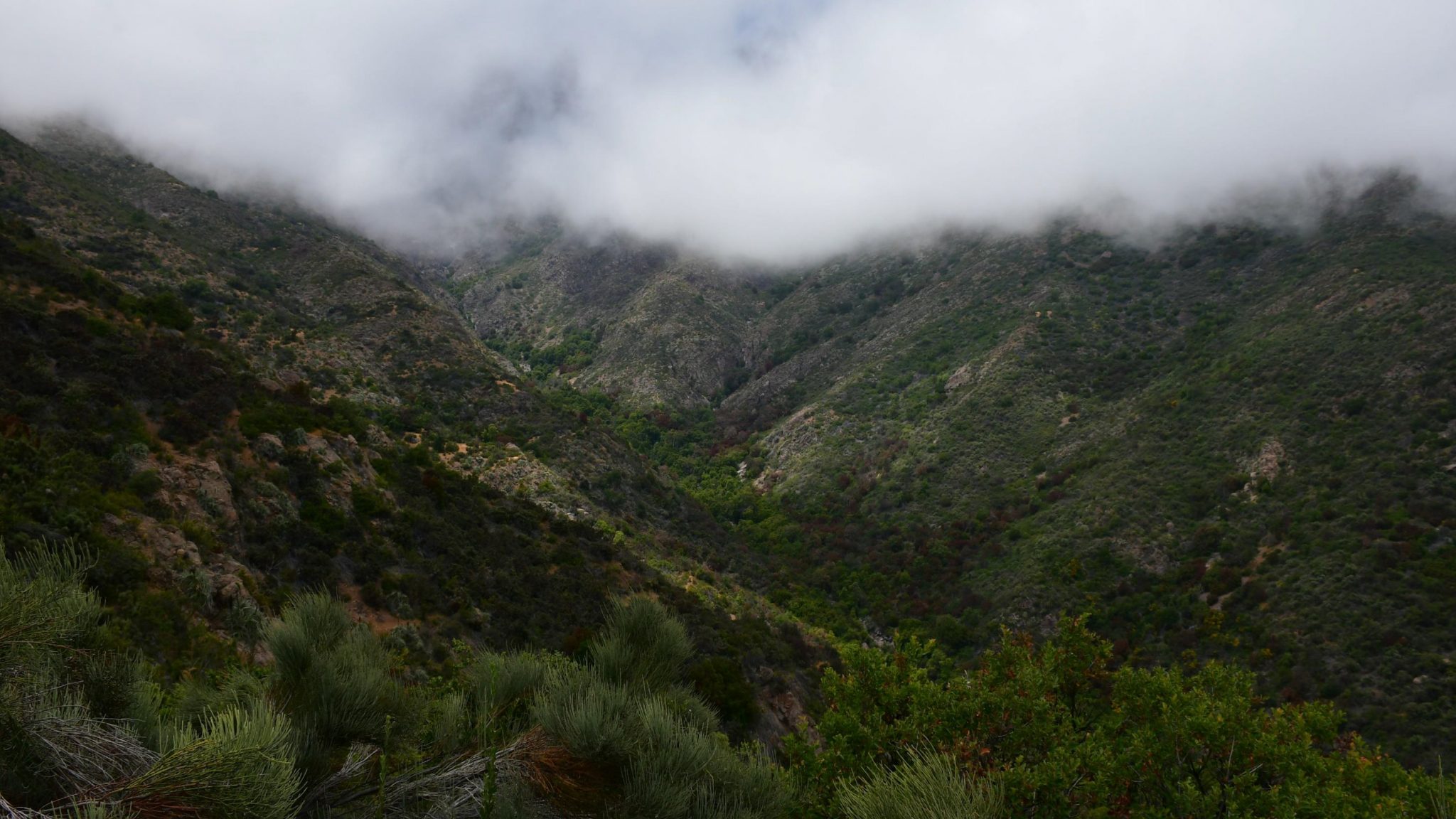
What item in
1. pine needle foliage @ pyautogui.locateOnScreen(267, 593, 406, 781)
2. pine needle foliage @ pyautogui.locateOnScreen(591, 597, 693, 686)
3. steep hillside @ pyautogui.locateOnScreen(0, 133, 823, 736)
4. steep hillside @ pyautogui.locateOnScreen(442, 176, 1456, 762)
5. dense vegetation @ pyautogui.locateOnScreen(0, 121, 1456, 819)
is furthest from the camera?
steep hillside @ pyautogui.locateOnScreen(442, 176, 1456, 762)

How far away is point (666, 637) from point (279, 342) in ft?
126

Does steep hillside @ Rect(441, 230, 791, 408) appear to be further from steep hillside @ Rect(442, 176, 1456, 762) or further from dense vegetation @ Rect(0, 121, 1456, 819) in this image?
dense vegetation @ Rect(0, 121, 1456, 819)

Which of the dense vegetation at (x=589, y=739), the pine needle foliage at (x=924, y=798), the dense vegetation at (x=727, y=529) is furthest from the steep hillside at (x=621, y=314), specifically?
the pine needle foliage at (x=924, y=798)

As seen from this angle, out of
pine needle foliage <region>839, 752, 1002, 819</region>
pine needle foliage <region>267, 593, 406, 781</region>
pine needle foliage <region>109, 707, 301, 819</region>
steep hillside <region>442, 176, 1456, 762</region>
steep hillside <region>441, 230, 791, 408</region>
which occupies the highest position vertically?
steep hillside <region>441, 230, 791, 408</region>

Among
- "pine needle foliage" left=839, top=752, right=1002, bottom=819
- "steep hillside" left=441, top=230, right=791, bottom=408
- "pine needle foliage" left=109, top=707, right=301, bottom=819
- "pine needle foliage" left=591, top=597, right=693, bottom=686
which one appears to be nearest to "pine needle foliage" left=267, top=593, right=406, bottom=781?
"pine needle foliage" left=109, top=707, right=301, bottom=819

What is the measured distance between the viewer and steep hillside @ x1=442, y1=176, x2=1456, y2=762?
32.9m

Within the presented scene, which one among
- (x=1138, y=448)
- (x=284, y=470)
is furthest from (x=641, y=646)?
(x=1138, y=448)

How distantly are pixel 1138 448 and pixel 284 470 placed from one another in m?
51.6

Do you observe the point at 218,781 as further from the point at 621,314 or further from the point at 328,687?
the point at 621,314

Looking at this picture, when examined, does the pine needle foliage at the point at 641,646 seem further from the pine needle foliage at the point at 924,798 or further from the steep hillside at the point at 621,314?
the steep hillside at the point at 621,314

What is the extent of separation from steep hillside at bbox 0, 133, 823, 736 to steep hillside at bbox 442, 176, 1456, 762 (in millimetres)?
17220

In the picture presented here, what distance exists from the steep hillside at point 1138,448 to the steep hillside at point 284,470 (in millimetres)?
17220

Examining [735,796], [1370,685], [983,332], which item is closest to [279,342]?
[735,796]

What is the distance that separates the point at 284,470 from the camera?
18125mm
